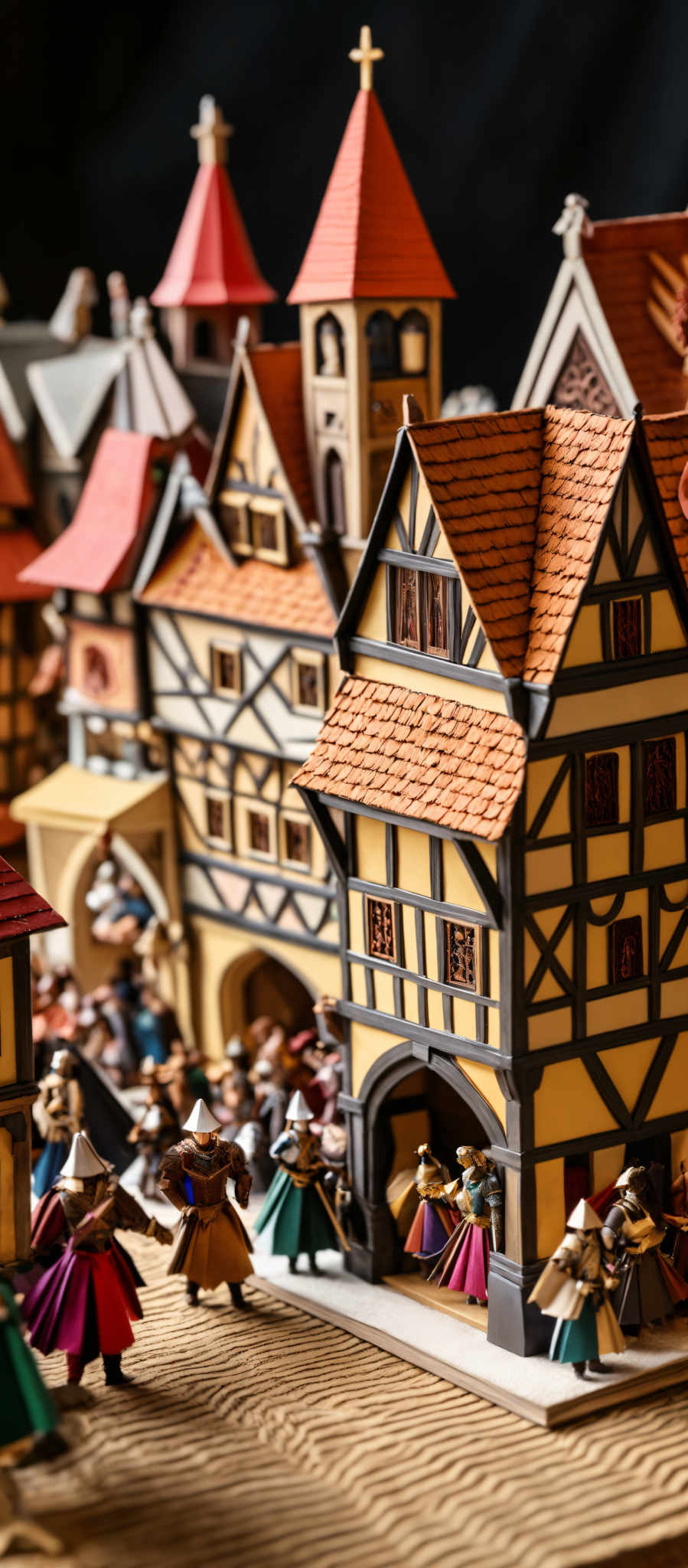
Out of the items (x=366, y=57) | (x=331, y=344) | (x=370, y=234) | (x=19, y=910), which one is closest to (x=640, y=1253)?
(x=19, y=910)

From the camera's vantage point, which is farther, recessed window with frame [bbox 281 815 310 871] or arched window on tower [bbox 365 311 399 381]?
recessed window with frame [bbox 281 815 310 871]

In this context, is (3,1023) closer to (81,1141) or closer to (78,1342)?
(81,1141)

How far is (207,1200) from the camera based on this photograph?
551 inches

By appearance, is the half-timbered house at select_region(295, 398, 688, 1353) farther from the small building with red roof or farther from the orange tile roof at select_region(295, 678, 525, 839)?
the small building with red roof

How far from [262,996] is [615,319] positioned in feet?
22.5

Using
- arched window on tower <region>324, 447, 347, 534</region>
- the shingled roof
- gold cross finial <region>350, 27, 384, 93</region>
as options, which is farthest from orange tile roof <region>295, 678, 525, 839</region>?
gold cross finial <region>350, 27, 384, 93</region>

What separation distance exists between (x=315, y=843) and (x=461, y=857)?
5.13 meters

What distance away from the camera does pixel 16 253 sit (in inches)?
1096

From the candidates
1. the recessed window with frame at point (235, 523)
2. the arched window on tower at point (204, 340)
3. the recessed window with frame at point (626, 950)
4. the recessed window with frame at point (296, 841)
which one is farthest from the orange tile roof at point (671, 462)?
the arched window on tower at point (204, 340)

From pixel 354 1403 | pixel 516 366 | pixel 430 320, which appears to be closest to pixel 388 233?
pixel 430 320

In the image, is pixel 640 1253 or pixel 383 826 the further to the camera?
pixel 383 826

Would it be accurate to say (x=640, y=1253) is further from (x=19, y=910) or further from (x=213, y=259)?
(x=213, y=259)

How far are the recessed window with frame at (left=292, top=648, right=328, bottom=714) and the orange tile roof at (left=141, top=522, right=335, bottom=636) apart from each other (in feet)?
0.89

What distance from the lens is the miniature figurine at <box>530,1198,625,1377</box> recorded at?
12859 mm
